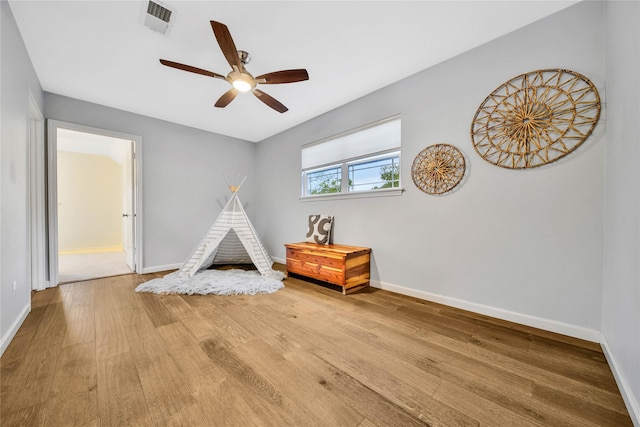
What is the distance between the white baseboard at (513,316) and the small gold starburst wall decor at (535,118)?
1.27m

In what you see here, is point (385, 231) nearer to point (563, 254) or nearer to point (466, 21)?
point (563, 254)

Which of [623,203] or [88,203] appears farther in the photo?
[88,203]

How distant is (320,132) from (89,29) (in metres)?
2.67

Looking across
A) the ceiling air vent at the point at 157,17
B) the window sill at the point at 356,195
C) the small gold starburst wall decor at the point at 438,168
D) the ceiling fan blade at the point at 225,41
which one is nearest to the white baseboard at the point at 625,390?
the small gold starburst wall decor at the point at 438,168

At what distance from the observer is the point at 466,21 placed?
199cm

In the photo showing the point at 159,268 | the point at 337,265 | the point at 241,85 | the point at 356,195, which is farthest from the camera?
the point at 159,268

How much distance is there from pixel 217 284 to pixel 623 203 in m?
3.59

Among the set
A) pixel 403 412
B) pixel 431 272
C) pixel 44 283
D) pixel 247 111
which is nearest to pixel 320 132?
pixel 247 111

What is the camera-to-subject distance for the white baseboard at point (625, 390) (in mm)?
1067

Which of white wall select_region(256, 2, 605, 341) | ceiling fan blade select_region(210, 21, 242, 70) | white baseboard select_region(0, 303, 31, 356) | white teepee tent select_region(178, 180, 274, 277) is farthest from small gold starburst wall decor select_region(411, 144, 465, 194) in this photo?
white baseboard select_region(0, 303, 31, 356)

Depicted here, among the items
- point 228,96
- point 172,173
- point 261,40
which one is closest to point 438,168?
point 261,40

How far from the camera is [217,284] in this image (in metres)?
3.04

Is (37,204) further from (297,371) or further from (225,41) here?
(297,371)

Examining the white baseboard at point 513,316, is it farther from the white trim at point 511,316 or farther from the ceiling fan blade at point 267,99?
the ceiling fan blade at point 267,99
